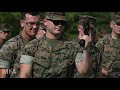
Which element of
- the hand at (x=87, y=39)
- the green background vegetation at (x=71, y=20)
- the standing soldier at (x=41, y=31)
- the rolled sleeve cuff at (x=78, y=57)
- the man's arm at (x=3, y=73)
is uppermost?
the green background vegetation at (x=71, y=20)

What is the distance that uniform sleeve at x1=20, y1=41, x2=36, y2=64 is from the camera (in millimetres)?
7234

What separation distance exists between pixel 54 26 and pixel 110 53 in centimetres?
107

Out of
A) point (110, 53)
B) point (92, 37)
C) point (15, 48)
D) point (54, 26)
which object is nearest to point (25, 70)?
point (15, 48)

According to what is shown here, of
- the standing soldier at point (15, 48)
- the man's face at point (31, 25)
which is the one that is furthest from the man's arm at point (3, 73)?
the man's face at point (31, 25)

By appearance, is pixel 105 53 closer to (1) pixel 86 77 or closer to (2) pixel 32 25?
(1) pixel 86 77

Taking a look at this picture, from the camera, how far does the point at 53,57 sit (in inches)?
287

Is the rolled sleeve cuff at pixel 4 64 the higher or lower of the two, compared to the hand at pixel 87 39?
lower

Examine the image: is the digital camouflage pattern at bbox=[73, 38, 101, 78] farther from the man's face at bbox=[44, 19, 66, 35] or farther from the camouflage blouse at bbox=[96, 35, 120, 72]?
the man's face at bbox=[44, 19, 66, 35]

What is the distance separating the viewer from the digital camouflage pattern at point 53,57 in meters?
7.25

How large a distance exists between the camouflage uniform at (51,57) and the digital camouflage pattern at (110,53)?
444mm

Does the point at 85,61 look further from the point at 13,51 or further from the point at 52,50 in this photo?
the point at 13,51

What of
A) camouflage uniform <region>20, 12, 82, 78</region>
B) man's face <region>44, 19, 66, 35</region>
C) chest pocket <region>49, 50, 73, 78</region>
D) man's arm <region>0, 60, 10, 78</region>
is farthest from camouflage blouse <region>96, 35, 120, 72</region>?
man's arm <region>0, 60, 10, 78</region>

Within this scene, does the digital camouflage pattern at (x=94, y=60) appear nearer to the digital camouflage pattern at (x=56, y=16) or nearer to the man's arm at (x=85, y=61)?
the man's arm at (x=85, y=61)

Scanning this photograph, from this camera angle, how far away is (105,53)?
24.2 feet
